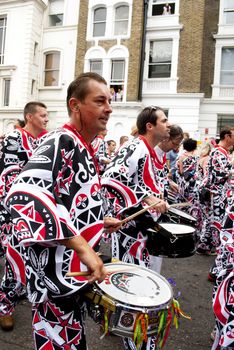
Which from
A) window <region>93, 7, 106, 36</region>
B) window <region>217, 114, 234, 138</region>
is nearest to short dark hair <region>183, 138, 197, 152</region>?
window <region>217, 114, 234, 138</region>

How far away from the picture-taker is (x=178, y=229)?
291cm

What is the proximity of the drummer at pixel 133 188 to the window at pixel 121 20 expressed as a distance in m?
16.6

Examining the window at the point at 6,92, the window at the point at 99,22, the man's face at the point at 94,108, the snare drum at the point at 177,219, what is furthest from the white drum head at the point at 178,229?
the window at the point at 6,92

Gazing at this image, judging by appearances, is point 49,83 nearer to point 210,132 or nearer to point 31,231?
point 210,132

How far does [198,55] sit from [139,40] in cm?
292

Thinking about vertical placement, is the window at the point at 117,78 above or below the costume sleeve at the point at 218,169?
above

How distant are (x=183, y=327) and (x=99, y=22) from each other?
17745mm

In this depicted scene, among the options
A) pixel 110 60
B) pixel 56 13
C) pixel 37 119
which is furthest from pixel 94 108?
pixel 56 13

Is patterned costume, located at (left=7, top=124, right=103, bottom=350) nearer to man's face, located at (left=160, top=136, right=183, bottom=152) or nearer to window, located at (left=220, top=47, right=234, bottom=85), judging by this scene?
man's face, located at (left=160, top=136, right=183, bottom=152)

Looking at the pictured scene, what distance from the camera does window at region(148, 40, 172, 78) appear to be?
17328 mm

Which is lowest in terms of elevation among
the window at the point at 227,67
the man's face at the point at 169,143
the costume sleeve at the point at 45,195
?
the costume sleeve at the point at 45,195

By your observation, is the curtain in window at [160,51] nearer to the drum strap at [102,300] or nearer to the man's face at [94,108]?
the man's face at [94,108]

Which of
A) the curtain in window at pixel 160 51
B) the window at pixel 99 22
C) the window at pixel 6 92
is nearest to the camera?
the curtain in window at pixel 160 51

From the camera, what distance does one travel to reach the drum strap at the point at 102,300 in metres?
1.57
